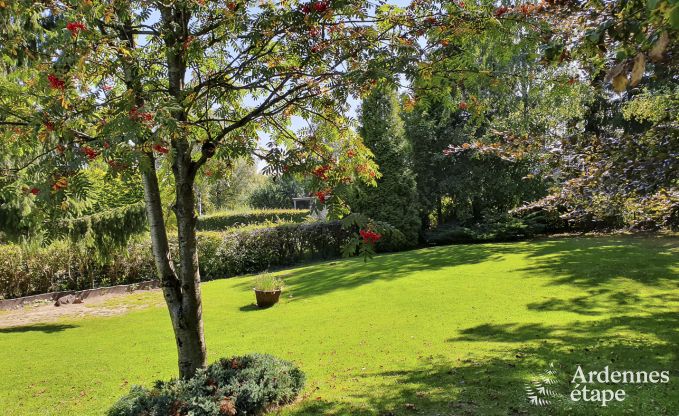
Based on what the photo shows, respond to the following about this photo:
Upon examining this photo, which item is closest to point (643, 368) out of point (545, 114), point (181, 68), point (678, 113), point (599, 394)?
point (599, 394)

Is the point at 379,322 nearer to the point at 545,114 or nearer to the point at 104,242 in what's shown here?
the point at 104,242

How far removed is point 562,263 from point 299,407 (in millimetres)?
9577

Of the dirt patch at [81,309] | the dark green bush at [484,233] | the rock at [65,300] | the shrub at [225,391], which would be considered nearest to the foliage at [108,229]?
the dirt patch at [81,309]

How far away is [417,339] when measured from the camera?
22.1 ft

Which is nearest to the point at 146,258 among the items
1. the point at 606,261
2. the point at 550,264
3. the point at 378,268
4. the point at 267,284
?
the point at 267,284

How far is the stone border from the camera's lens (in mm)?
11344

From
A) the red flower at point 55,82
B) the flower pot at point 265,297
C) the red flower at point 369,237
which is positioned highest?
the red flower at point 55,82

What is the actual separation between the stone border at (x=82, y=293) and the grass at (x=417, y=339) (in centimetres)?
293

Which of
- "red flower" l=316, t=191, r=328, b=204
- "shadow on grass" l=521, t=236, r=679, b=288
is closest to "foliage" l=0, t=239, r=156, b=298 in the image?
"red flower" l=316, t=191, r=328, b=204

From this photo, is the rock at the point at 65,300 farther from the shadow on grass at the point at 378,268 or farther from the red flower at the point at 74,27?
the red flower at the point at 74,27

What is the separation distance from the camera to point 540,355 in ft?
18.1

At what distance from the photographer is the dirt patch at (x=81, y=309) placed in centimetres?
992

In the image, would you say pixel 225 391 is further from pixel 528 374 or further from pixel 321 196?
pixel 528 374

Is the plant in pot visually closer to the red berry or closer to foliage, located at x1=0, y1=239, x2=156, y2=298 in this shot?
foliage, located at x1=0, y1=239, x2=156, y2=298
